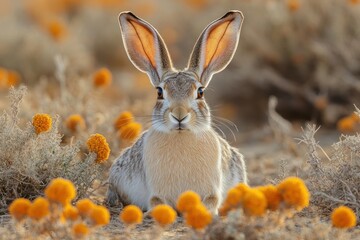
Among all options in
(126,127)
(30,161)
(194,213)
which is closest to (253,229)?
(194,213)

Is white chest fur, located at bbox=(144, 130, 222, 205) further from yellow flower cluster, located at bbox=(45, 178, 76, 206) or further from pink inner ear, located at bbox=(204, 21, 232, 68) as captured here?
yellow flower cluster, located at bbox=(45, 178, 76, 206)

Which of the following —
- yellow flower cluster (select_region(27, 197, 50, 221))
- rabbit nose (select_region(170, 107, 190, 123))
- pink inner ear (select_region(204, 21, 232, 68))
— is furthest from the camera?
pink inner ear (select_region(204, 21, 232, 68))

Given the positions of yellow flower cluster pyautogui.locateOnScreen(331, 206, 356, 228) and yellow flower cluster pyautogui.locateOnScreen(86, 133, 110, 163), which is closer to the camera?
yellow flower cluster pyautogui.locateOnScreen(331, 206, 356, 228)

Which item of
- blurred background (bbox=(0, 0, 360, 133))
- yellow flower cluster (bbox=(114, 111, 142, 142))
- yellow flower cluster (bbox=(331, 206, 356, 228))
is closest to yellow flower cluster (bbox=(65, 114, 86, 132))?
yellow flower cluster (bbox=(114, 111, 142, 142))

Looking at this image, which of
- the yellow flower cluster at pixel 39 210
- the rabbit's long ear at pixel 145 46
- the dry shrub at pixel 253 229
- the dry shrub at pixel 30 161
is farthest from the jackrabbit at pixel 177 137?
the yellow flower cluster at pixel 39 210

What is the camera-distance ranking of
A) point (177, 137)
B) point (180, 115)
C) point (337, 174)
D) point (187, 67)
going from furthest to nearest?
point (187, 67)
point (337, 174)
point (177, 137)
point (180, 115)

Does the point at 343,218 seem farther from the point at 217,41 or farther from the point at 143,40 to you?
the point at 143,40

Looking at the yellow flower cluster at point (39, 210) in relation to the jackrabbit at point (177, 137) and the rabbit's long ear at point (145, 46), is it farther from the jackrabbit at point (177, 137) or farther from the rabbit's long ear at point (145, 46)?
the rabbit's long ear at point (145, 46)
